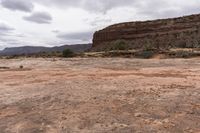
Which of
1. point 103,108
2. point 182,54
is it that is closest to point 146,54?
point 182,54

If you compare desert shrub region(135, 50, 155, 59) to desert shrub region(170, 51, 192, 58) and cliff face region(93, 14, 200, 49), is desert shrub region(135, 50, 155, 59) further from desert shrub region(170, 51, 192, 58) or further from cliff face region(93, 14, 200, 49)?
cliff face region(93, 14, 200, 49)

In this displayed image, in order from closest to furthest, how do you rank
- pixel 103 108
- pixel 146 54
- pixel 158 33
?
pixel 103 108, pixel 146 54, pixel 158 33

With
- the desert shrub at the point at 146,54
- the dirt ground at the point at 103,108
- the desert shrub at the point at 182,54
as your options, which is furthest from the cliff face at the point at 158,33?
the dirt ground at the point at 103,108

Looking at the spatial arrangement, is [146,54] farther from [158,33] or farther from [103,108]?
[158,33]

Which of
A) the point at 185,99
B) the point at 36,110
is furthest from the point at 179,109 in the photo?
the point at 36,110

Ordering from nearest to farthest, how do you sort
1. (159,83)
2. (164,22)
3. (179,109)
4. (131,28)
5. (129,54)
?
1. (179,109)
2. (159,83)
3. (129,54)
4. (164,22)
5. (131,28)

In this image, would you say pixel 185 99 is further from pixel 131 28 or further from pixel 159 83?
pixel 131 28

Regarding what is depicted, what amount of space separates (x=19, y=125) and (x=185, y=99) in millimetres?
5045

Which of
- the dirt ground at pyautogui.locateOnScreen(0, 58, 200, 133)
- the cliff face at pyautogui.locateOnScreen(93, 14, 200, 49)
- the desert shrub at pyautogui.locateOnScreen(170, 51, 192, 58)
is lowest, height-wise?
the dirt ground at pyautogui.locateOnScreen(0, 58, 200, 133)

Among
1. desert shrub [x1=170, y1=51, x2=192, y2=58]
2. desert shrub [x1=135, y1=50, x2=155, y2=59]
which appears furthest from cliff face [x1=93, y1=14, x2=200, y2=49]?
desert shrub [x1=170, y1=51, x2=192, y2=58]

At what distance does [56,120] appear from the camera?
377 inches

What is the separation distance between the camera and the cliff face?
5062cm

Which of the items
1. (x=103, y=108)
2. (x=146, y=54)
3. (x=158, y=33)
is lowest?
(x=103, y=108)

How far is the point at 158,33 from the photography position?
60875 millimetres
